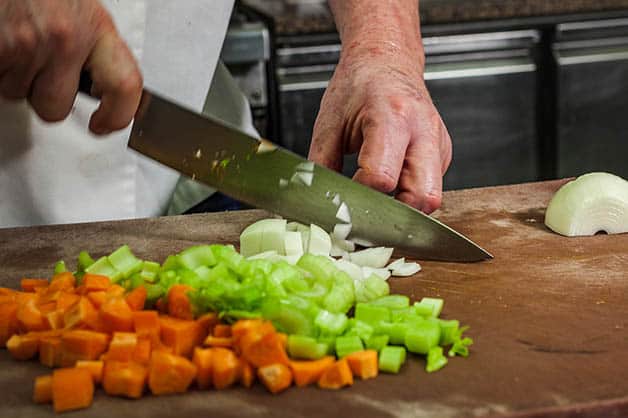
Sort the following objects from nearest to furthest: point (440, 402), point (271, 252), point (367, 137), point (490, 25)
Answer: point (440, 402) → point (271, 252) → point (367, 137) → point (490, 25)

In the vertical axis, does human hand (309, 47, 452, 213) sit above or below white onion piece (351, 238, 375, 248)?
above

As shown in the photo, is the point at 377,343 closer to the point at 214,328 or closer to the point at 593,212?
the point at 214,328

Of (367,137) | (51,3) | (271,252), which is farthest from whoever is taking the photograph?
(367,137)

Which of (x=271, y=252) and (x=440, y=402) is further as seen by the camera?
(x=271, y=252)

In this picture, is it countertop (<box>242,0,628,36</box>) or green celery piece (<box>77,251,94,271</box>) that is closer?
green celery piece (<box>77,251,94,271</box>)

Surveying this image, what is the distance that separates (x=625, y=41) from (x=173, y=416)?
7.97 feet

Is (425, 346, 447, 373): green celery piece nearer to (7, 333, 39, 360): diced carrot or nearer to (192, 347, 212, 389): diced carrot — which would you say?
(192, 347, 212, 389): diced carrot

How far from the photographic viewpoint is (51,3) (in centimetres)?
116

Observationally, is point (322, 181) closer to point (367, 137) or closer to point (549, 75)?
point (367, 137)

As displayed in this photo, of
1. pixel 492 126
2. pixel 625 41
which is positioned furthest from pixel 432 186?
pixel 625 41

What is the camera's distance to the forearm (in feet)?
5.57

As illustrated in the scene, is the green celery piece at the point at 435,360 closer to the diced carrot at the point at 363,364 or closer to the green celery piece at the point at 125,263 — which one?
the diced carrot at the point at 363,364

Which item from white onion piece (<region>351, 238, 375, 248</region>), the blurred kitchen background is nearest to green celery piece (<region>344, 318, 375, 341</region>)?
white onion piece (<region>351, 238, 375, 248</region>)

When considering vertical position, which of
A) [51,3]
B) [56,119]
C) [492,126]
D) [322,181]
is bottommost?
[492,126]
